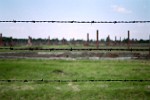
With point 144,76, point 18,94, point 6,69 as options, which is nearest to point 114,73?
point 144,76

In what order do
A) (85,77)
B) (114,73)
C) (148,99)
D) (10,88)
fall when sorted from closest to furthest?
(148,99)
(10,88)
(85,77)
(114,73)

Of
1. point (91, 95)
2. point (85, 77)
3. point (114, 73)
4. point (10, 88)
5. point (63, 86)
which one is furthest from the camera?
point (114, 73)

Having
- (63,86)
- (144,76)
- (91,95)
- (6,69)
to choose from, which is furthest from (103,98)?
(6,69)

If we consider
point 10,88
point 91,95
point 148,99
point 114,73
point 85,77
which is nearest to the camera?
point 148,99

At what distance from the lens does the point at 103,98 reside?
8578 mm

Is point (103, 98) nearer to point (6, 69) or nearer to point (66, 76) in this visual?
point (66, 76)

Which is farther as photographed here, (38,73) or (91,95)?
(38,73)

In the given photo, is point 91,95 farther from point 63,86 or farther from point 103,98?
point 63,86

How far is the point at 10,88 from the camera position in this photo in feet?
32.9

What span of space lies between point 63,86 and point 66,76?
3235 millimetres

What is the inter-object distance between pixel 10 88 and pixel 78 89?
2.50m

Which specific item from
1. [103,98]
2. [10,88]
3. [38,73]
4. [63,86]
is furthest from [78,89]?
[38,73]

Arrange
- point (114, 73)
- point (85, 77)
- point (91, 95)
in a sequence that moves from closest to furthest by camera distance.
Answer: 1. point (91, 95)
2. point (85, 77)
3. point (114, 73)

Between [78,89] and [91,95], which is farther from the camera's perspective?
[78,89]
